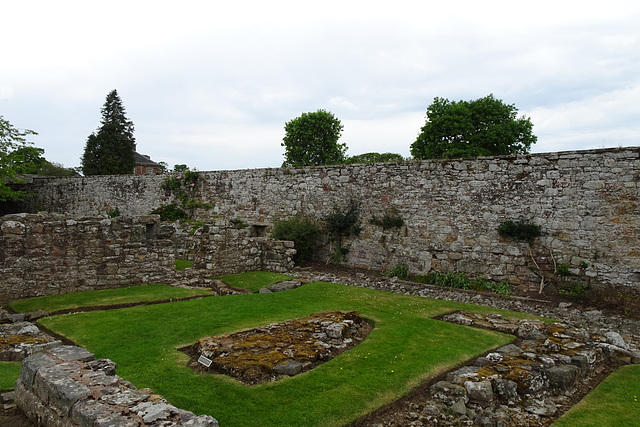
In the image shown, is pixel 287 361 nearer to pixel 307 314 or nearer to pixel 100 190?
pixel 307 314

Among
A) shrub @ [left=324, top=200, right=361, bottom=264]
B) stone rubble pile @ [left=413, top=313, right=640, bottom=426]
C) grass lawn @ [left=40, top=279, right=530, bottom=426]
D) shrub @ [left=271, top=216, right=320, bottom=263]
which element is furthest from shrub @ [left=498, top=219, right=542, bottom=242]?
shrub @ [left=271, top=216, right=320, bottom=263]

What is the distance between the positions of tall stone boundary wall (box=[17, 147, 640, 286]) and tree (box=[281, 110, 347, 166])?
59.9 ft

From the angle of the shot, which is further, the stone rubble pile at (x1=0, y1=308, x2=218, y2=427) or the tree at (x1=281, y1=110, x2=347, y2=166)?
the tree at (x1=281, y1=110, x2=347, y2=166)

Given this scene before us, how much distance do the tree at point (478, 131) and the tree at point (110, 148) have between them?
28512 mm

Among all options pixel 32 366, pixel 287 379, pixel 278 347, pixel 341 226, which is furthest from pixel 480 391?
pixel 341 226

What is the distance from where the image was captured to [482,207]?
42.9 feet

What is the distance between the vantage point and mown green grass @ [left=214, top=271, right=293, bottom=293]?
12.2 meters

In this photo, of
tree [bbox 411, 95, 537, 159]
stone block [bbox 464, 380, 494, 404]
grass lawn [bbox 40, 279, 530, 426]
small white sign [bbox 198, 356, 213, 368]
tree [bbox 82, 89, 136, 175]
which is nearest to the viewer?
grass lawn [bbox 40, 279, 530, 426]

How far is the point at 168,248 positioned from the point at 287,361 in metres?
6.81

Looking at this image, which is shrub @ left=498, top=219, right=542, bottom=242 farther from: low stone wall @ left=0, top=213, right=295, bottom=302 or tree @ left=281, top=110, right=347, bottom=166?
tree @ left=281, top=110, right=347, bottom=166

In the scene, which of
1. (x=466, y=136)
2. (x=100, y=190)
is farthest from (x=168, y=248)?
(x=466, y=136)

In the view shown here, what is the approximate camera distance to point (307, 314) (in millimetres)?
8688

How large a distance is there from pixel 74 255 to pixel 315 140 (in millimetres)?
28310

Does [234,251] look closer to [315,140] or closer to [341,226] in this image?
[341,226]
